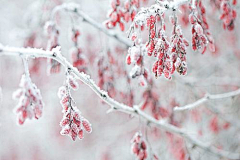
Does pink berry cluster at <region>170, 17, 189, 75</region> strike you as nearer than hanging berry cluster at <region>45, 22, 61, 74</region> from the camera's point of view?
Yes

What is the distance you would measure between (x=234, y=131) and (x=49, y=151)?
7061 mm

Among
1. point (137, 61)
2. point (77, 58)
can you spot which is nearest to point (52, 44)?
point (77, 58)

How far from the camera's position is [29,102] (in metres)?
2.08

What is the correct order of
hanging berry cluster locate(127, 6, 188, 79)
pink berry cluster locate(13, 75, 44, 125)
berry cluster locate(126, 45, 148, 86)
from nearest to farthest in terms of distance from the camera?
hanging berry cluster locate(127, 6, 188, 79) < berry cluster locate(126, 45, 148, 86) < pink berry cluster locate(13, 75, 44, 125)

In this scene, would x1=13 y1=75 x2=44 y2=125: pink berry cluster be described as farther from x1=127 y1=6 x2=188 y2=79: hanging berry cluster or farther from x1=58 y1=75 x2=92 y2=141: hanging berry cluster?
x1=127 y1=6 x2=188 y2=79: hanging berry cluster

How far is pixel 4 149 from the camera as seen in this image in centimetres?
1090

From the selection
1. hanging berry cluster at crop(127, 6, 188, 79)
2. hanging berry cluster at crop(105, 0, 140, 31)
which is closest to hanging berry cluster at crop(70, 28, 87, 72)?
hanging berry cluster at crop(105, 0, 140, 31)

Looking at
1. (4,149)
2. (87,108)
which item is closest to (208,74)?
(87,108)

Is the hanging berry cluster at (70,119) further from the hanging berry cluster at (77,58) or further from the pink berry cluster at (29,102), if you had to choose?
the hanging berry cluster at (77,58)

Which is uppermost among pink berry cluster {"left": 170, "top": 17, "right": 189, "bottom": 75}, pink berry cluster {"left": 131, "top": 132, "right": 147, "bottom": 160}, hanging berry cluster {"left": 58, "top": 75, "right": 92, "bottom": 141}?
pink berry cluster {"left": 170, "top": 17, "right": 189, "bottom": 75}

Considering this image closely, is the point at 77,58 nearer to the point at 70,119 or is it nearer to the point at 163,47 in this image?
the point at 70,119

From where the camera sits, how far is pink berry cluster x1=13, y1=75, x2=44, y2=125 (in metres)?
2.04

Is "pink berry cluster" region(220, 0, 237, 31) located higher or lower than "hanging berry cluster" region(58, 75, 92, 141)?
higher

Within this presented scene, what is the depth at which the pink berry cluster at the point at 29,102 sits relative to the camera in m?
2.04
